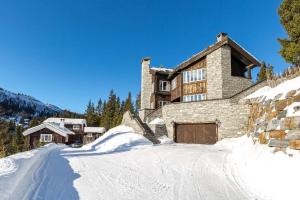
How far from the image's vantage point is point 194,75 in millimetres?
29031

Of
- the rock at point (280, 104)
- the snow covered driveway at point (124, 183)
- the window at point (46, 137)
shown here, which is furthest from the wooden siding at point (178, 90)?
the window at point (46, 137)

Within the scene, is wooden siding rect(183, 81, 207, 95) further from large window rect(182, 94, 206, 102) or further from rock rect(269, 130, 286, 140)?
rock rect(269, 130, 286, 140)

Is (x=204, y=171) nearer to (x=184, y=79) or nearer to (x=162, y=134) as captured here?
(x=162, y=134)

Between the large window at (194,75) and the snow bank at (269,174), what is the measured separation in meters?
20.1

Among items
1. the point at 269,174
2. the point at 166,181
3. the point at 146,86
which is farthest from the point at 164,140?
the point at 269,174

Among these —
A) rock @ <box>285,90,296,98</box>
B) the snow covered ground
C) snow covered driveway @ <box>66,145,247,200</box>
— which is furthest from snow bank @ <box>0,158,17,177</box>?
rock @ <box>285,90,296,98</box>

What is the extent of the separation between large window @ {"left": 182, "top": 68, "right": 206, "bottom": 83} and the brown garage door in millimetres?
7349

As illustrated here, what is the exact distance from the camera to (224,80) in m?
26.4

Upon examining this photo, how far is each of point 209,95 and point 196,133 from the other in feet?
19.9

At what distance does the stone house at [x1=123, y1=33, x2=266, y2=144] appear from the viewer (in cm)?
2128

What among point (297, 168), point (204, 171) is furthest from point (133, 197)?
point (297, 168)

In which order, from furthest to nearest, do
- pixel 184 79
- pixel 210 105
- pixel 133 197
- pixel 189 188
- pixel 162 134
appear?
pixel 184 79 < pixel 162 134 < pixel 210 105 < pixel 189 188 < pixel 133 197

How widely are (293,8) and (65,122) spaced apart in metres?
70.6

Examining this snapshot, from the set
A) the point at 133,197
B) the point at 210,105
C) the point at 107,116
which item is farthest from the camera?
the point at 107,116
